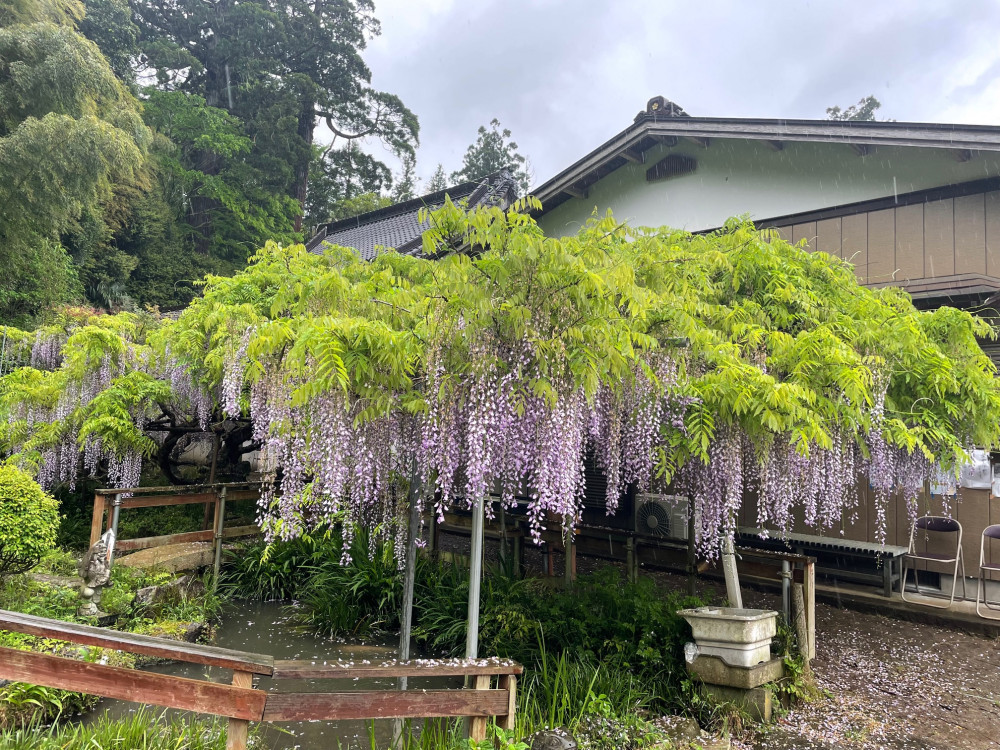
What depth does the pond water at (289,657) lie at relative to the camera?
4371 mm

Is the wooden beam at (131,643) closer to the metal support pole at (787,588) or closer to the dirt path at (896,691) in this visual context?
the dirt path at (896,691)

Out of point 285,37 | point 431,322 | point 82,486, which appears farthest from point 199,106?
point 431,322

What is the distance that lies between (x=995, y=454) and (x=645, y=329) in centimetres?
518

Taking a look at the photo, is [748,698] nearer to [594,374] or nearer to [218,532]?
[594,374]

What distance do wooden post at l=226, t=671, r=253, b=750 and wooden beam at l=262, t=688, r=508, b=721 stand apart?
93 mm

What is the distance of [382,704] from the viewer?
2.80 metres

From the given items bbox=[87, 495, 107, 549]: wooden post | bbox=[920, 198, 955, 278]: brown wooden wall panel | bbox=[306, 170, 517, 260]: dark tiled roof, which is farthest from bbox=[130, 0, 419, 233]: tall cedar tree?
bbox=[920, 198, 955, 278]: brown wooden wall panel

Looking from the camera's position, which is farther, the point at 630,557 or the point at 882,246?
the point at 882,246

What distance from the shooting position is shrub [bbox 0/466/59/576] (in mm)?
5266

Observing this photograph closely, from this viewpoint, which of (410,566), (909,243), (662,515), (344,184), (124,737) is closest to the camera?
(124,737)

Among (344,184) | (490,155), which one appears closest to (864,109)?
(490,155)

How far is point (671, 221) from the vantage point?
9336 mm

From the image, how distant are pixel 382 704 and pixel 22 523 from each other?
4333 mm

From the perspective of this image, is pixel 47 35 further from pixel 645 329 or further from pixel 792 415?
pixel 792 415
